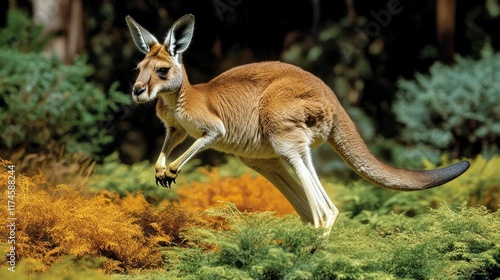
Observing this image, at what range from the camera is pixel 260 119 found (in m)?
5.74

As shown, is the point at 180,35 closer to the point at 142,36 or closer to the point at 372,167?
the point at 142,36

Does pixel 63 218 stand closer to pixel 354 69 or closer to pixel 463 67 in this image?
pixel 463 67

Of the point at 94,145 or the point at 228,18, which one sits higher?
the point at 228,18

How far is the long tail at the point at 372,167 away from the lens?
18.6 ft

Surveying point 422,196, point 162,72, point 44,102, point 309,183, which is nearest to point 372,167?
point 309,183

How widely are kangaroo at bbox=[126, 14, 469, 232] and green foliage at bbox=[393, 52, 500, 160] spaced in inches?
262

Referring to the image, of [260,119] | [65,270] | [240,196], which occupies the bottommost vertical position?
[240,196]

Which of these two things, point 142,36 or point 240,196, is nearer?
point 142,36

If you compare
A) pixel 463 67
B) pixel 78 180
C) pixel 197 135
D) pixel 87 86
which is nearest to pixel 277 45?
pixel 463 67

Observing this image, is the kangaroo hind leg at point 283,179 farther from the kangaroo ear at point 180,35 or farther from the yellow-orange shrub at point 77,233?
the kangaroo ear at point 180,35

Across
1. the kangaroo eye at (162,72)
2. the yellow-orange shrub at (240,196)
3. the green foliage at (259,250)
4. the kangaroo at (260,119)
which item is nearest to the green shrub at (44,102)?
the yellow-orange shrub at (240,196)

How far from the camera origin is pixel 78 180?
7898 mm

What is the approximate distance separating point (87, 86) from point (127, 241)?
17.5ft

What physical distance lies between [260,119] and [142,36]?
1.04 meters
